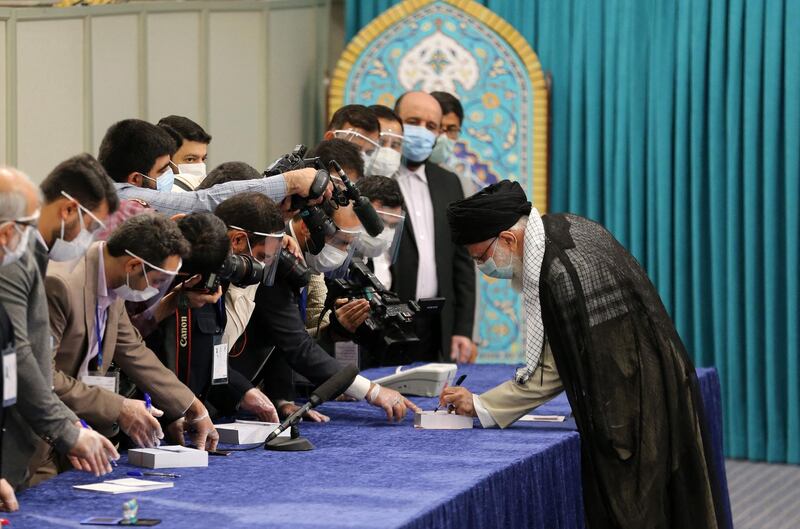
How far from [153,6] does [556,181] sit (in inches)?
90.3

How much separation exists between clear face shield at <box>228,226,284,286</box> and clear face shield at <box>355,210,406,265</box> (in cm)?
72

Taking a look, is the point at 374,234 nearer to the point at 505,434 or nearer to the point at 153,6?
the point at 505,434

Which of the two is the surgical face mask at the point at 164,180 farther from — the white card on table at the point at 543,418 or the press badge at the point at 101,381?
the white card on table at the point at 543,418

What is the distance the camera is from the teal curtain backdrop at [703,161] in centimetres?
617

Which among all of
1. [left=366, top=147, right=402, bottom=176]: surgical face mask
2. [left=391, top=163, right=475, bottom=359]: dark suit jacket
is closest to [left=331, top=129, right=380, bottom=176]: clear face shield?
[left=366, top=147, right=402, bottom=176]: surgical face mask

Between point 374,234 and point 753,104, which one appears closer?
point 374,234

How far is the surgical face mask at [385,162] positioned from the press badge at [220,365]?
66.2 inches

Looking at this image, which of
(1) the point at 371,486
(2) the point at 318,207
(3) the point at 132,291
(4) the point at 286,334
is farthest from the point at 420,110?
(1) the point at 371,486

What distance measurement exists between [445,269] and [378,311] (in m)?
1.46

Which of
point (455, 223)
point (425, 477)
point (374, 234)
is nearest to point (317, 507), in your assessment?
point (425, 477)

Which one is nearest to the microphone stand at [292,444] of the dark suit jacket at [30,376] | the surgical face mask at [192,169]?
the dark suit jacket at [30,376]

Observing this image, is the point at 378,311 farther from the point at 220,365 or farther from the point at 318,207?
the point at 220,365

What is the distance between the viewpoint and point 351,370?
10.8 feet

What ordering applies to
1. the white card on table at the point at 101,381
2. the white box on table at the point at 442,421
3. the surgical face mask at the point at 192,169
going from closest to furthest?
the white card on table at the point at 101,381
the white box on table at the point at 442,421
the surgical face mask at the point at 192,169
